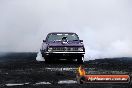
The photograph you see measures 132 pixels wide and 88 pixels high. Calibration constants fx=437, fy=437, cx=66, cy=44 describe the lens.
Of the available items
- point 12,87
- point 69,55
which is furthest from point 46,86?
point 69,55

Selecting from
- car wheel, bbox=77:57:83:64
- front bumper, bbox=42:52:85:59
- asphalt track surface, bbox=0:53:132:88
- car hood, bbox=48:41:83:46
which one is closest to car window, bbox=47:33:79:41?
car hood, bbox=48:41:83:46

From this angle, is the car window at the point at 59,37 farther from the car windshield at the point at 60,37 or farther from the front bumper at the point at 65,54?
the front bumper at the point at 65,54

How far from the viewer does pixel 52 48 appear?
22156 millimetres

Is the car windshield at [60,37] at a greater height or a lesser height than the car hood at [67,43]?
greater

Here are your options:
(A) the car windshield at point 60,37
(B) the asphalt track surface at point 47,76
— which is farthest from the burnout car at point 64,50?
(B) the asphalt track surface at point 47,76

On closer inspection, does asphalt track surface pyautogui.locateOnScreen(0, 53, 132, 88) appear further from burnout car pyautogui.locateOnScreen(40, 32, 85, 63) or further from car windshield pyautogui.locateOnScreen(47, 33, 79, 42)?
car windshield pyautogui.locateOnScreen(47, 33, 79, 42)

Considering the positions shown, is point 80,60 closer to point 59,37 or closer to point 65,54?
point 65,54

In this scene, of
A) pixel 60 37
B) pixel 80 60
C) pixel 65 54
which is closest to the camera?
pixel 65 54

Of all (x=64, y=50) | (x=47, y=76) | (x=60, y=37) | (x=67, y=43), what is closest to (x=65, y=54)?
(x=64, y=50)

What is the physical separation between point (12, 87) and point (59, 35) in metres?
12.9

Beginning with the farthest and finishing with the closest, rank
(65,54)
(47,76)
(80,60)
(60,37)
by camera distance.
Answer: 1. (60,37)
2. (80,60)
3. (65,54)
4. (47,76)

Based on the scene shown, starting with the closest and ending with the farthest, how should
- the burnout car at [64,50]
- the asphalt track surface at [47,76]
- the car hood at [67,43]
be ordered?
the asphalt track surface at [47,76], the burnout car at [64,50], the car hood at [67,43]

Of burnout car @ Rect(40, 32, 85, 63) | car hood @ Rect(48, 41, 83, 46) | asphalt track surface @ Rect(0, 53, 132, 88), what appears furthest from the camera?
car hood @ Rect(48, 41, 83, 46)

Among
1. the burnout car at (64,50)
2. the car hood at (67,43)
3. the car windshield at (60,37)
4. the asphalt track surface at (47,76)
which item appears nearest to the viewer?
the asphalt track surface at (47,76)
